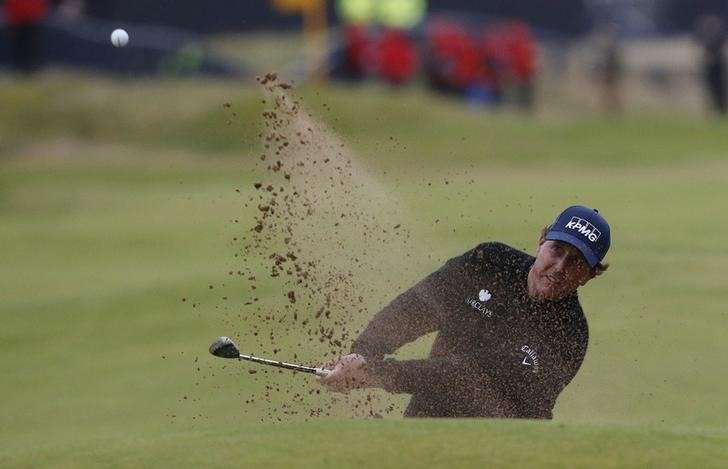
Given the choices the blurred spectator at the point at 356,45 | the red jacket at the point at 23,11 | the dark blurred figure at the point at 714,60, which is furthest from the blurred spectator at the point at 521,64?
the red jacket at the point at 23,11

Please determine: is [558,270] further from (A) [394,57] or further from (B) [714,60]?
(B) [714,60]

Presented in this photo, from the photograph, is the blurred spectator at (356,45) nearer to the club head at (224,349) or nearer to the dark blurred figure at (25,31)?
the dark blurred figure at (25,31)

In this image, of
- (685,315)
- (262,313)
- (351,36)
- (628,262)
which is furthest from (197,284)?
(351,36)

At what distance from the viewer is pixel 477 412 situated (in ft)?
23.5

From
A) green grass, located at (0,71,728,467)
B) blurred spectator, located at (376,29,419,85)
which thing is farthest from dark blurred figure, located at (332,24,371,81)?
green grass, located at (0,71,728,467)

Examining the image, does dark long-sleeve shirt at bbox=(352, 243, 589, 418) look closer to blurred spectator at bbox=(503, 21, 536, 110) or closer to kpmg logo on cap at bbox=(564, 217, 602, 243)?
kpmg logo on cap at bbox=(564, 217, 602, 243)

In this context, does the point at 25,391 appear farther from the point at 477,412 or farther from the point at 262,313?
the point at 477,412

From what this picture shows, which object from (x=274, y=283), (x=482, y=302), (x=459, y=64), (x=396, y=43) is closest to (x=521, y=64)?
(x=459, y=64)

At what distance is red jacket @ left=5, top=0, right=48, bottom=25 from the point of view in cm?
2908

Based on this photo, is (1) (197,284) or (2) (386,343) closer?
(2) (386,343)

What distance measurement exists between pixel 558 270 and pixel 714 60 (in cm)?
2992

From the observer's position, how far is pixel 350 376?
686cm

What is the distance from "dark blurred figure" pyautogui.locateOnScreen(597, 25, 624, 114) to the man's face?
30565mm

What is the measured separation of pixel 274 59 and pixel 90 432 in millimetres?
25641
